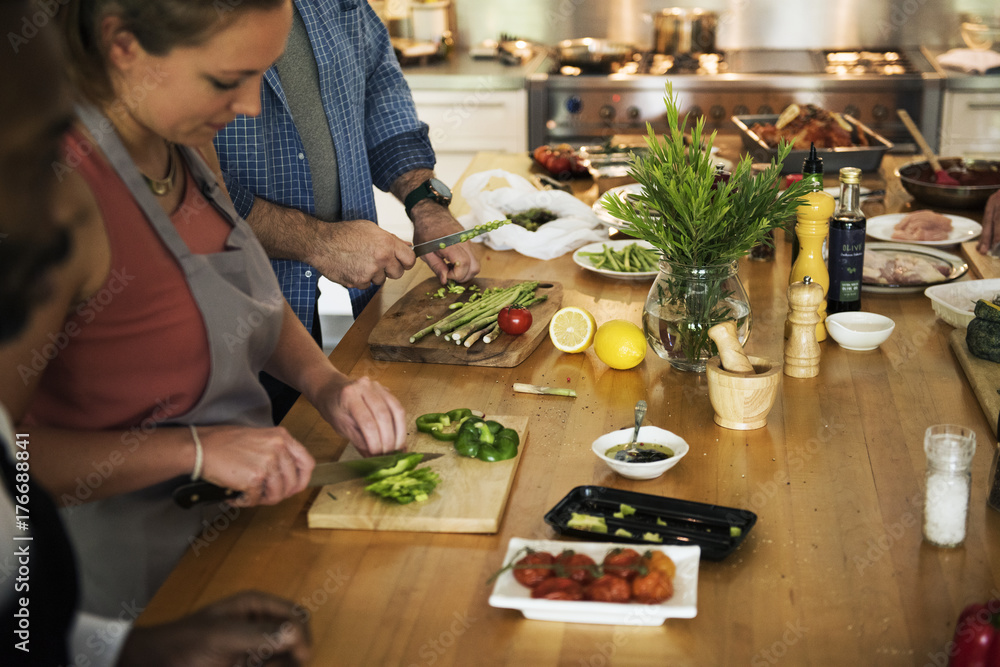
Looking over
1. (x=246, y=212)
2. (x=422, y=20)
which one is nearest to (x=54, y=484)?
(x=246, y=212)

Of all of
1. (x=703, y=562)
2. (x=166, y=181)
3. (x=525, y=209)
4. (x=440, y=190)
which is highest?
(x=166, y=181)

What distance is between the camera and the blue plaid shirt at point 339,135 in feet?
6.75

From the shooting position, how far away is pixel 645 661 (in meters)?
1.03

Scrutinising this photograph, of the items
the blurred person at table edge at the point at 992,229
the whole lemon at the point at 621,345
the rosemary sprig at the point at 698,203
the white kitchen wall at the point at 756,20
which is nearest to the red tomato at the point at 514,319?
the whole lemon at the point at 621,345

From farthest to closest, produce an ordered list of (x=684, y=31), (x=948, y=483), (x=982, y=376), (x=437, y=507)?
1. (x=684, y=31)
2. (x=982, y=376)
3. (x=437, y=507)
4. (x=948, y=483)

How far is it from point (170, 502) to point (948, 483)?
104cm

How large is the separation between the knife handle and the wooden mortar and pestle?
755mm

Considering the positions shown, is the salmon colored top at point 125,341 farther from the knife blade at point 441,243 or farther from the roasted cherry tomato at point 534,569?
the knife blade at point 441,243

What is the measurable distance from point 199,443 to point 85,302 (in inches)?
8.9

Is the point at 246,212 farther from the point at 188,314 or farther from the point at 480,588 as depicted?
the point at 480,588

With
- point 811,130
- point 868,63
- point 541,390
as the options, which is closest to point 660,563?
point 541,390

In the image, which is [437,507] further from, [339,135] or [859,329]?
[339,135]

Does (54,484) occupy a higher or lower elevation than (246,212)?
lower

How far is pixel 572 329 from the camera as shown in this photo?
1803 mm
